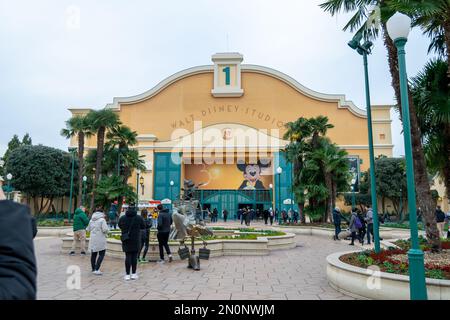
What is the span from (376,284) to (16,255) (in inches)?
225

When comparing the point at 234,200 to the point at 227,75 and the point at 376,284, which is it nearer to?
the point at 227,75

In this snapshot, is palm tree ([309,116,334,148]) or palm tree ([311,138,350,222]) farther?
palm tree ([309,116,334,148])

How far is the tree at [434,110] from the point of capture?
9.09 m

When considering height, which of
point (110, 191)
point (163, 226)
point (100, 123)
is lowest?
point (163, 226)

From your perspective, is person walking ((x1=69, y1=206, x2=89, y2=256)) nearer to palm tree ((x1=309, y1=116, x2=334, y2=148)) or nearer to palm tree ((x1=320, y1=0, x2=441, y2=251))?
palm tree ((x1=320, y1=0, x2=441, y2=251))

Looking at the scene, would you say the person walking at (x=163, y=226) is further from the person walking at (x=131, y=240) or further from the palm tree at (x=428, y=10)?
the palm tree at (x=428, y=10)

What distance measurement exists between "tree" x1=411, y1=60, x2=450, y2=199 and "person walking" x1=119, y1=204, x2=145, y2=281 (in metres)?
8.18

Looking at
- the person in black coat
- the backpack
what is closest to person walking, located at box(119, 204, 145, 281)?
the person in black coat

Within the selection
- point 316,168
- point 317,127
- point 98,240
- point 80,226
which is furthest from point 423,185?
point 317,127

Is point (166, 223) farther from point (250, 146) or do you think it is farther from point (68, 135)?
point (250, 146)

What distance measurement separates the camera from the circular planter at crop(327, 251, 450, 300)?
4953mm

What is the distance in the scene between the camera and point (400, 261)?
6.86m

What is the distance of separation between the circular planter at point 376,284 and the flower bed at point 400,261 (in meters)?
0.57
